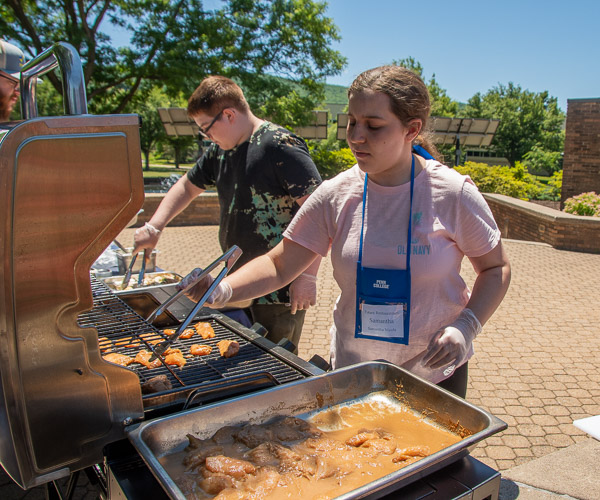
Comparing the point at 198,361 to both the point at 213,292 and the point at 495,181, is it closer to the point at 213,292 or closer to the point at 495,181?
the point at 213,292

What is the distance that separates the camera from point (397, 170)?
1.87m

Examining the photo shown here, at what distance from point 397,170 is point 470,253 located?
41cm

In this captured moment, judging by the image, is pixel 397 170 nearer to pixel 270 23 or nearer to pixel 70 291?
pixel 70 291

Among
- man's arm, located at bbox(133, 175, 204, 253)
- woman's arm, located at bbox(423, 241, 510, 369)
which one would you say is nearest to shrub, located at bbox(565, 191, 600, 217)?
man's arm, located at bbox(133, 175, 204, 253)

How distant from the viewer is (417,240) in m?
1.78

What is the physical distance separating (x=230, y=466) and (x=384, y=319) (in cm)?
83

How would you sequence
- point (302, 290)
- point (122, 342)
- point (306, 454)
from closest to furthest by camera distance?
1. point (306, 454)
2. point (122, 342)
3. point (302, 290)

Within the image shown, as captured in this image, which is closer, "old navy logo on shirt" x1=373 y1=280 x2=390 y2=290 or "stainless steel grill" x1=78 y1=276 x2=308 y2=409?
"stainless steel grill" x1=78 y1=276 x2=308 y2=409

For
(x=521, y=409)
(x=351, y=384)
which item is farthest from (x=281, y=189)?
(x=521, y=409)

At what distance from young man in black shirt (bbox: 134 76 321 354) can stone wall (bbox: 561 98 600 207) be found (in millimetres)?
14905

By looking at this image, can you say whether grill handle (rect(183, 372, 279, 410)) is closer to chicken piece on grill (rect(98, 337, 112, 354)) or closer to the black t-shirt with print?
Answer: chicken piece on grill (rect(98, 337, 112, 354))

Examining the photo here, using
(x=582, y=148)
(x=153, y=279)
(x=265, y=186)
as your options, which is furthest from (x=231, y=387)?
(x=582, y=148)

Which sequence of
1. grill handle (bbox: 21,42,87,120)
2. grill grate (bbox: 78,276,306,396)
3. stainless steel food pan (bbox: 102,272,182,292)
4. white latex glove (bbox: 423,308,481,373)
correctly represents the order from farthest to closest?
stainless steel food pan (bbox: 102,272,182,292) → grill grate (bbox: 78,276,306,396) → white latex glove (bbox: 423,308,481,373) → grill handle (bbox: 21,42,87,120)

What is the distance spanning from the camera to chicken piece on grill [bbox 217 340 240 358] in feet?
6.16
